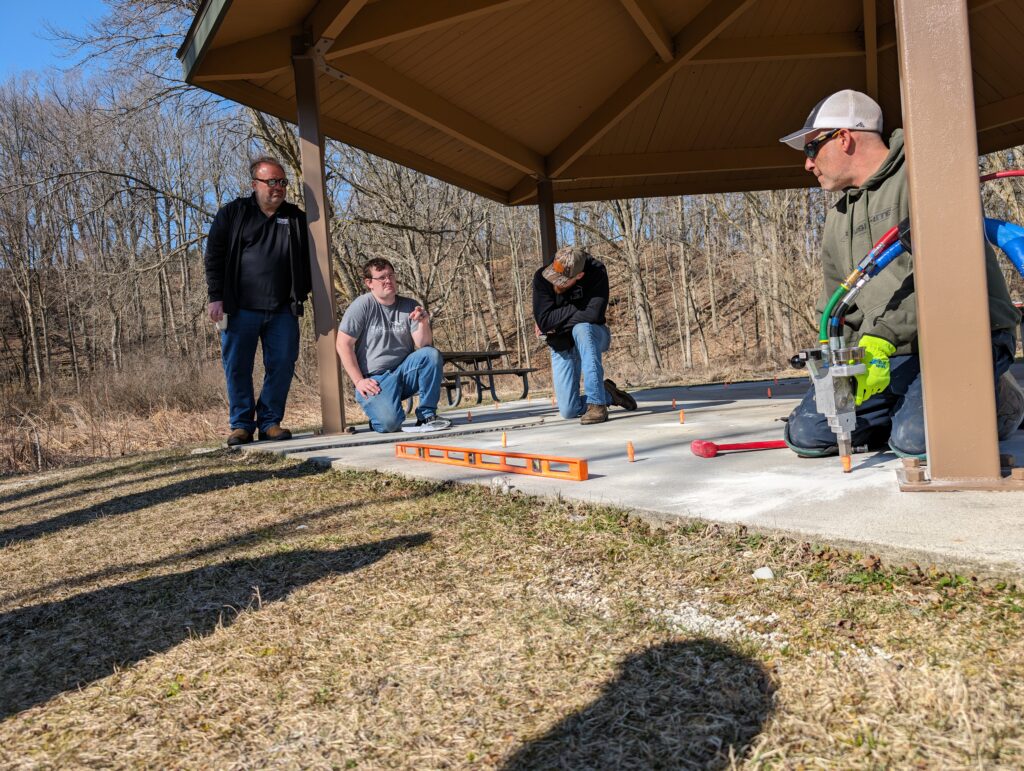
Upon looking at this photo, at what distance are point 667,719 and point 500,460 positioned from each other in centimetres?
249

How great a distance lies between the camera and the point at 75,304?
25.2 metres

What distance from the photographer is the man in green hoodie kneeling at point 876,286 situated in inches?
111

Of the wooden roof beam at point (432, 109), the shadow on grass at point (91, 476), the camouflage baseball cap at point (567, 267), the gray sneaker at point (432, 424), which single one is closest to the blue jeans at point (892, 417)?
the camouflage baseball cap at point (567, 267)

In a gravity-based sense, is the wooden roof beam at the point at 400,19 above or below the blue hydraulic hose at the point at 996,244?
above

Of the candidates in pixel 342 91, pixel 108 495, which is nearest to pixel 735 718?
pixel 108 495

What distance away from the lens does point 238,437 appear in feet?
18.6

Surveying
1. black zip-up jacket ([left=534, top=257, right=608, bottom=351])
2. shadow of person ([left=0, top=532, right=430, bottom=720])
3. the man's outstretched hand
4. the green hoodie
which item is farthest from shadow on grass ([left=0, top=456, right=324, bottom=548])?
the green hoodie

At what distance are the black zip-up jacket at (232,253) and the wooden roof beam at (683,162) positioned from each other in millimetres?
4506

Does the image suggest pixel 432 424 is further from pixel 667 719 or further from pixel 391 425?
pixel 667 719

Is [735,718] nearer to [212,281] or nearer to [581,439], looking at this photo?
[581,439]

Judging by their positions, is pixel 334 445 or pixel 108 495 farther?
pixel 334 445

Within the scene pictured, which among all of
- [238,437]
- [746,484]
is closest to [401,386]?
[238,437]

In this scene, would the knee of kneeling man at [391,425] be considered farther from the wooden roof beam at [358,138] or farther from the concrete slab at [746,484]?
the wooden roof beam at [358,138]

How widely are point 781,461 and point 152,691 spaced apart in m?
2.57
